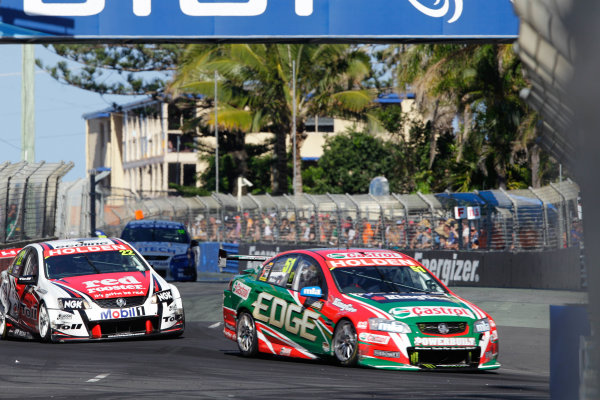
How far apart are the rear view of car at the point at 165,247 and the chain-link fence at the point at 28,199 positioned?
2324 mm

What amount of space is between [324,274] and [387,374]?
1.68 m

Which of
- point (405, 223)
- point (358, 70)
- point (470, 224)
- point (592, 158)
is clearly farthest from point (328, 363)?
point (358, 70)

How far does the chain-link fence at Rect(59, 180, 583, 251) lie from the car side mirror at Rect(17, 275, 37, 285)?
7478 millimetres

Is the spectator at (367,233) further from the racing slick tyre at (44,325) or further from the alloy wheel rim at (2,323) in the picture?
the racing slick tyre at (44,325)

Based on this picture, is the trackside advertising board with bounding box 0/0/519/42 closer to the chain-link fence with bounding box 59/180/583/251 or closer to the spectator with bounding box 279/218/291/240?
the chain-link fence with bounding box 59/180/583/251

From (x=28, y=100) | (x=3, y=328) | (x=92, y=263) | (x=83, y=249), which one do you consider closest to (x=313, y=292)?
(x=92, y=263)

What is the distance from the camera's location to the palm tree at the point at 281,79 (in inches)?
1521

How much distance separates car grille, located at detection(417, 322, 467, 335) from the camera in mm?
11086

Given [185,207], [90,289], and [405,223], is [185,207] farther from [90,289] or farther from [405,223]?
[90,289]

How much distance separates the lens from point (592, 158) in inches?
129

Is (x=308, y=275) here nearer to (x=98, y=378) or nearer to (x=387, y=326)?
(x=387, y=326)

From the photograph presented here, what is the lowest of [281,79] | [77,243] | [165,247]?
[165,247]

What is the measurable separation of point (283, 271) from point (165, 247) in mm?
14406

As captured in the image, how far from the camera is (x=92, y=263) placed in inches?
610
